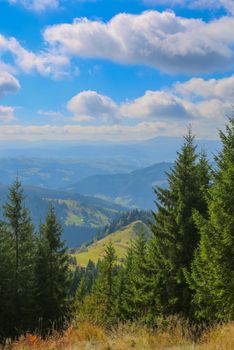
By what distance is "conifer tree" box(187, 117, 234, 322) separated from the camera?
17.4m

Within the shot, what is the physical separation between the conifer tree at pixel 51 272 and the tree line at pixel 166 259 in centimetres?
9

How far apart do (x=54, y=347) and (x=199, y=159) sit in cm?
1808

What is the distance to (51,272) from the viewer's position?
37.2 m

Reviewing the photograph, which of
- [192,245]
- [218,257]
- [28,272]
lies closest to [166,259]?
[192,245]

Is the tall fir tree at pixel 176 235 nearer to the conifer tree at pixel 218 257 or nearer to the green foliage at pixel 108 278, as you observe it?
the conifer tree at pixel 218 257

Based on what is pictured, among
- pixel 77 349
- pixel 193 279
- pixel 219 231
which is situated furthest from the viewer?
pixel 193 279

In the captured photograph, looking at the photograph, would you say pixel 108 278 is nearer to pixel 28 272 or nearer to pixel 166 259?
pixel 28 272

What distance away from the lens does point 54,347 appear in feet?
30.1

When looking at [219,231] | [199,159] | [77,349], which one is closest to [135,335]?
[77,349]

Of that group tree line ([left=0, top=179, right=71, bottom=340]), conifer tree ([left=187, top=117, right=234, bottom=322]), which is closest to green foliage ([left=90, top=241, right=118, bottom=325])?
tree line ([left=0, top=179, right=71, bottom=340])

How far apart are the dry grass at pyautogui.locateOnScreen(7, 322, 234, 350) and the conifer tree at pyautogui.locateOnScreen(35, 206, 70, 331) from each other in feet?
89.1

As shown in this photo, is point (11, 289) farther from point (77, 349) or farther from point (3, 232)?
point (77, 349)

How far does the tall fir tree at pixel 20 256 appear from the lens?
108 ft

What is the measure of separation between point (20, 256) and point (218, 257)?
2143 centimetres
